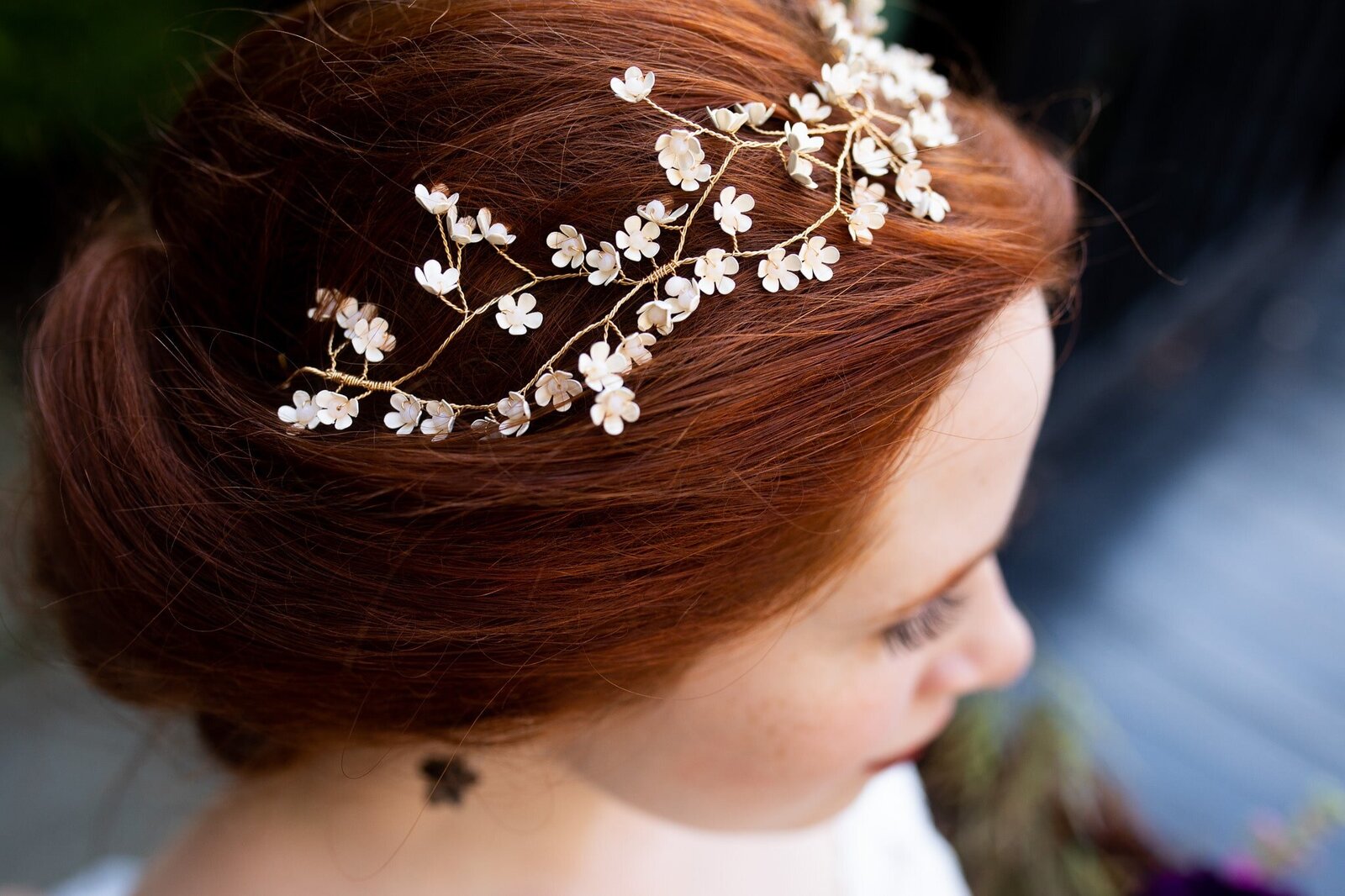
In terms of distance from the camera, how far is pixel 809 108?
0.68 metres

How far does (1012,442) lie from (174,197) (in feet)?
2.29

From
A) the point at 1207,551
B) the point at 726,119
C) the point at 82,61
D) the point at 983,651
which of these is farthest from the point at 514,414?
the point at 1207,551

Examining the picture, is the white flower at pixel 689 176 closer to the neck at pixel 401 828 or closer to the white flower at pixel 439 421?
the white flower at pixel 439 421

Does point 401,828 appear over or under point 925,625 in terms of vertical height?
under

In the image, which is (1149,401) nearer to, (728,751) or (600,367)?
(728,751)

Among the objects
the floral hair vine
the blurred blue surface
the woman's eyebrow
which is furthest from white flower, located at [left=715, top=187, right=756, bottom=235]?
the blurred blue surface

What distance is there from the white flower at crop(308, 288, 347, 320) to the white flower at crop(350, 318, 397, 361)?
0.10ft

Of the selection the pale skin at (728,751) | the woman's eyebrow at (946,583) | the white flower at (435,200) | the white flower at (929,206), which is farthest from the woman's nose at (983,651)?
the white flower at (435,200)

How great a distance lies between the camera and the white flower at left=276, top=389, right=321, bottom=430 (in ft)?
2.17

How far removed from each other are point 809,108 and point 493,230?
0.24m

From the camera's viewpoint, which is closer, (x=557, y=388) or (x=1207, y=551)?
(x=557, y=388)

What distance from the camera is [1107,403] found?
2549 mm

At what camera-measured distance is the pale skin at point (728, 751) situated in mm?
723

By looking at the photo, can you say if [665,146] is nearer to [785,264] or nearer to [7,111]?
[785,264]
